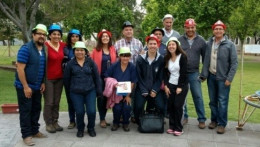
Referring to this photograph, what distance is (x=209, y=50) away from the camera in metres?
6.00

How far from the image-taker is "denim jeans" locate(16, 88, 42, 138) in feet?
16.9

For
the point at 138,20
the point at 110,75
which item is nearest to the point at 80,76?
the point at 110,75

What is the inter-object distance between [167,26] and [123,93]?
1804 mm

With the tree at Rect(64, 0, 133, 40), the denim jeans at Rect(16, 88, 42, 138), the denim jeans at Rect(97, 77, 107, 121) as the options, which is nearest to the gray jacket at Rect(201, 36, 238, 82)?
the denim jeans at Rect(97, 77, 107, 121)

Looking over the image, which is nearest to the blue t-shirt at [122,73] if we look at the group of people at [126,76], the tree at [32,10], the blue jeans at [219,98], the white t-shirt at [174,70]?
the group of people at [126,76]

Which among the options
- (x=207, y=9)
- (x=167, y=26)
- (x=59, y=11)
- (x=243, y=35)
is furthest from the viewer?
(x=243, y=35)

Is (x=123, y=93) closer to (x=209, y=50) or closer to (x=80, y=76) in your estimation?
(x=80, y=76)

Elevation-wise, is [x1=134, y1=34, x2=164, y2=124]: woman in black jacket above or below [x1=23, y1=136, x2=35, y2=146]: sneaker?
above

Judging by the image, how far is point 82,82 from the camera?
5.57 m

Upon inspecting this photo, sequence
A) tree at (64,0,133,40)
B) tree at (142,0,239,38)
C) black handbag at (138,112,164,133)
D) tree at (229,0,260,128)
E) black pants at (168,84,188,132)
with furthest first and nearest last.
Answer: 1. tree at (64,0,133,40)
2. tree at (229,0,260,128)
3. tree at (142,0,239,38)
4. black handbag at (138,112,164,133)
5. black pants at (168,84,188,132)

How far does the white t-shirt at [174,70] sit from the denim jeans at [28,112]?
2.41m

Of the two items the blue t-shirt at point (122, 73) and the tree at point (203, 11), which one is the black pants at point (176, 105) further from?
the tree at point (203, 11)

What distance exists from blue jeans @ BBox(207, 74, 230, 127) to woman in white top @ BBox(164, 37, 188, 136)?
63 cm

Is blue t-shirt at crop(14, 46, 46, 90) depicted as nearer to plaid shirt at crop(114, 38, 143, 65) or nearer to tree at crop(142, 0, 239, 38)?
plaid shirt at crop(114, 38, 143, 65)
